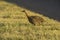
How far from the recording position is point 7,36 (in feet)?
27.2

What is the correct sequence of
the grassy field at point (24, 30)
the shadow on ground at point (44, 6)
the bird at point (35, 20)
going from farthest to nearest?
the shadow on ground at point (44, 6), the bird at point (35, 20), the grassy field at point (24, 30)

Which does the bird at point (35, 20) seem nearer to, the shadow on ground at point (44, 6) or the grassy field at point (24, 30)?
the grassy field at point (24, 30)

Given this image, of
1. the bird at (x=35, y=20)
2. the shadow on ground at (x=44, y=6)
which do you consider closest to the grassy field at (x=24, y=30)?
the bird at (x=35, y=20)

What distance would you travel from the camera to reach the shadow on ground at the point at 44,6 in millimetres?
12766

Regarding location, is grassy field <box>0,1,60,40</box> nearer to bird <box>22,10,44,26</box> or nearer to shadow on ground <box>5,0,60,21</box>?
bird <box>22,10,44,26</box>

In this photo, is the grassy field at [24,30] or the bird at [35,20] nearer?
the grassy field at [24,30]

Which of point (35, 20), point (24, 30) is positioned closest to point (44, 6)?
point (35, 20)

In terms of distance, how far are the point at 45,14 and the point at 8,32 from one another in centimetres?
409

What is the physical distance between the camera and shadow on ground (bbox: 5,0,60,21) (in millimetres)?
12766

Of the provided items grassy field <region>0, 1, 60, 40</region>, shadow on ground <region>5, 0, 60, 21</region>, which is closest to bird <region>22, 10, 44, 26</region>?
grassy field <region>0, 1, 60, 40</region>

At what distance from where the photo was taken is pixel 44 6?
14438 mm

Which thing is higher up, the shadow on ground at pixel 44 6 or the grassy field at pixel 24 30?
the grassy field at pixel 24 30

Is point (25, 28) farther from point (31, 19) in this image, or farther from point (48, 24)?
point (48, 24)

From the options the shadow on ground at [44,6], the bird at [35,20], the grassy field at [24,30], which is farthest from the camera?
the shadow on ground at [44,6]
